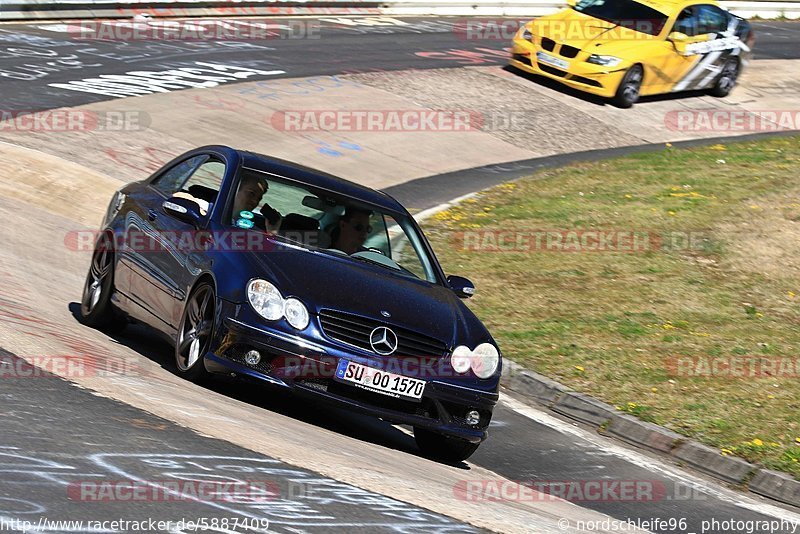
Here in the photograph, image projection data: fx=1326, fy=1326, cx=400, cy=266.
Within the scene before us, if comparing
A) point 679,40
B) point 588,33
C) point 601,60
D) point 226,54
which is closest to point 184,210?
point 601,60

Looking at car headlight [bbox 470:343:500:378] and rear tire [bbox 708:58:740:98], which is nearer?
car headlight [bbox 470:343:500:378]

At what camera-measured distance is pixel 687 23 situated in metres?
24.7

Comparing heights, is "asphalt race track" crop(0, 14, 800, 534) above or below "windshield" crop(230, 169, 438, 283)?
below

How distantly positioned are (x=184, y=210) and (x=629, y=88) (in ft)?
53.7

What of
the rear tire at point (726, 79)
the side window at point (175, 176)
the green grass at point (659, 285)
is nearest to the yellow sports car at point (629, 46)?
the rear tire at point (726, 79)

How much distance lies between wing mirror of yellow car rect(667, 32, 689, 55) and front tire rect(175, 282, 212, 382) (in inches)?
691

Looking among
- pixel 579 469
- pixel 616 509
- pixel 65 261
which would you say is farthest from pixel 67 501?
pixel 65 261

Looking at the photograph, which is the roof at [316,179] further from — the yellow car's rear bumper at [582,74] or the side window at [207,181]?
the yellow car's rear bumper at [582,74]

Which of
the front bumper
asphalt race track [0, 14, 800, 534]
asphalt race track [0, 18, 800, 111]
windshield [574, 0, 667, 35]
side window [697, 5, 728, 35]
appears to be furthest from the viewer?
side window [697, 5, 728, 35]

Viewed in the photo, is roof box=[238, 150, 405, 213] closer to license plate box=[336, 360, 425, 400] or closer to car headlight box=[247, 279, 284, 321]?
car headlight box=[247, 279, 284, 321]

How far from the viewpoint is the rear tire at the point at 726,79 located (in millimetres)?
25984

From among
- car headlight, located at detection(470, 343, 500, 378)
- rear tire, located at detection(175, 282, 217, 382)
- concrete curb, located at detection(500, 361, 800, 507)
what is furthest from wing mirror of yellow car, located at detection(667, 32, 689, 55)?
rear tire, located at detection(175, 282, 217, 382)

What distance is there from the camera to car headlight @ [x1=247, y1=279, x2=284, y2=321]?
7.80 meters

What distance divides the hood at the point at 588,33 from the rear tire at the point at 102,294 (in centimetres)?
1483
